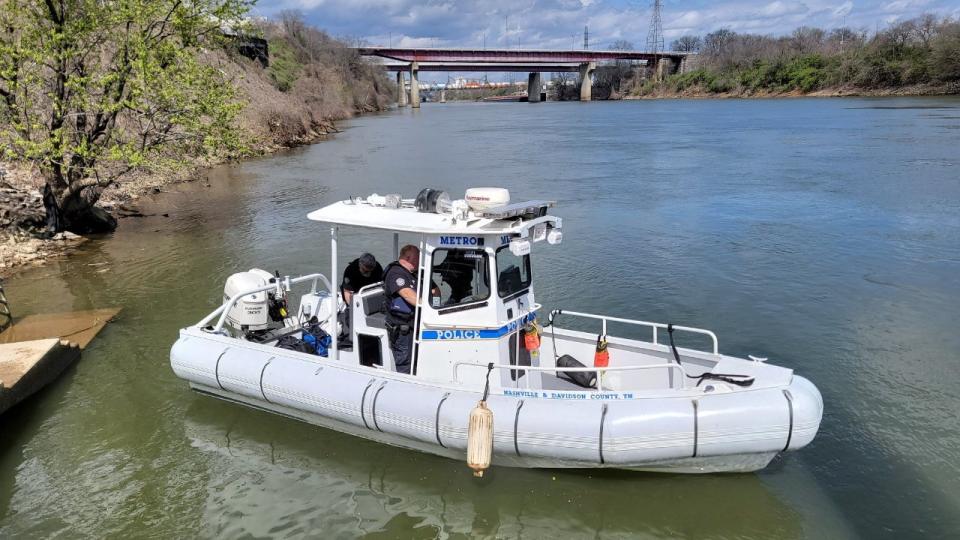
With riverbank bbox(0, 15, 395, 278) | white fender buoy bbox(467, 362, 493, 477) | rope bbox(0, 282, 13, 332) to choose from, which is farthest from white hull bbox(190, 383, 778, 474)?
riverbank bbox(0, 15, 395, 278)

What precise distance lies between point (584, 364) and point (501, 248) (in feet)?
6.48

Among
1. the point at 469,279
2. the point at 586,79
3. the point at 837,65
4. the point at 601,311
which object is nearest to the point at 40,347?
the point at 469,279

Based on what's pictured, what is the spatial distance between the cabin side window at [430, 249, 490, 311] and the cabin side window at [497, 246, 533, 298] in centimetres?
15

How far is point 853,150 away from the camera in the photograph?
30078 millimetres

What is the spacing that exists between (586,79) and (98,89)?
330 feet

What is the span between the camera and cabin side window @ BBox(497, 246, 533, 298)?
683 cm

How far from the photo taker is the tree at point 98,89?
48.6 ft

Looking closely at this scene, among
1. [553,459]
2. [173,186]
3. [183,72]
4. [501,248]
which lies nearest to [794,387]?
[553,459]

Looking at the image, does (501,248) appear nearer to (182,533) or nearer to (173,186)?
(182,533)

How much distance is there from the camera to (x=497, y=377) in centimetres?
687

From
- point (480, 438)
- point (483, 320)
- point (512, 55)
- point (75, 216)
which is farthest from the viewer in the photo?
point (512, 55)

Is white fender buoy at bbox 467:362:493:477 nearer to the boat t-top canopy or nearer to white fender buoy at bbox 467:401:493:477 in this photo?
white fender buoy at bbox 467:401:493:477

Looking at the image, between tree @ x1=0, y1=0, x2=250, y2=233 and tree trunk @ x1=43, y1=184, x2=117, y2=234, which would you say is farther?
tree trunk @ x1=43, y1=184, x2=117, y2=234

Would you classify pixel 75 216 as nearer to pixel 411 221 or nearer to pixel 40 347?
pixel 40 347
